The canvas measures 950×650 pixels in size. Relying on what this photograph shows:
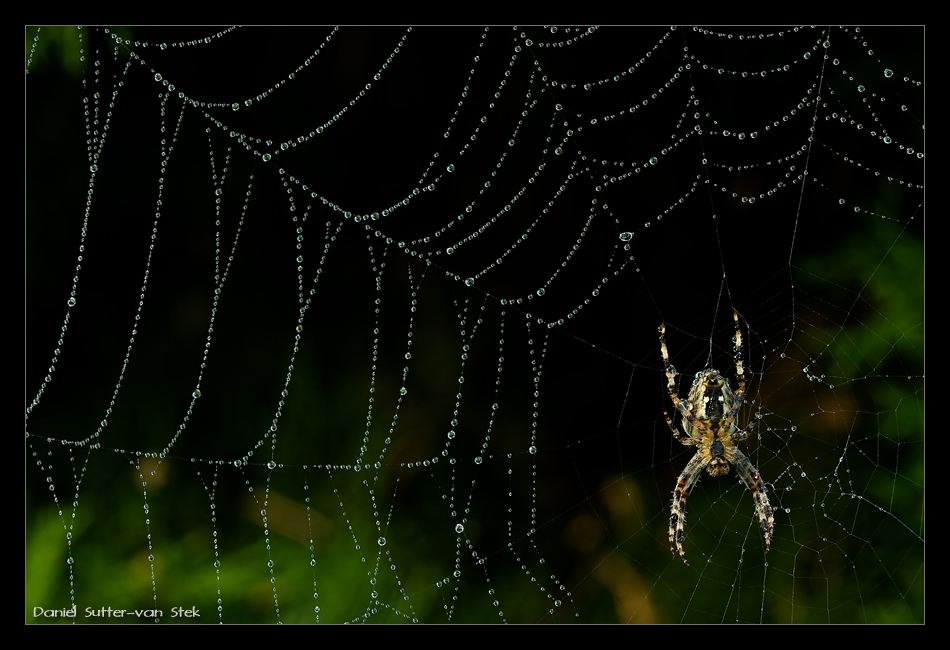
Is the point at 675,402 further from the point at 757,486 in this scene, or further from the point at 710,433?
the point at 757,486

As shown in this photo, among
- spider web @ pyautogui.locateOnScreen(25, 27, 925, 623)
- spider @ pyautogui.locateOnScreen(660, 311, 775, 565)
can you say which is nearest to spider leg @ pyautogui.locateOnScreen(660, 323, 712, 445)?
spider @ pyautogui.locateOnScreen(660, 311, 775, 565)

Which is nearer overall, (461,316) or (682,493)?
(682,493)

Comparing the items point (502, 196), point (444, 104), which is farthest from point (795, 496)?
point (444, 104)

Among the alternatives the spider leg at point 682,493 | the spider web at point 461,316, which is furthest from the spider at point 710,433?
the spider web at point 461,316

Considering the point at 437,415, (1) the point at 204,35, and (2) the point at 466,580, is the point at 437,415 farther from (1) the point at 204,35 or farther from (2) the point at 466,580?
(1) the point at 204,35

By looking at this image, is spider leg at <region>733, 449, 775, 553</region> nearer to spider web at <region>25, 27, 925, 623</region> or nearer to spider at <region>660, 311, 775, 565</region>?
spider at <region>660, 311, 775, 565</region>

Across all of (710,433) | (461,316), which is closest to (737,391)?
(710,433)

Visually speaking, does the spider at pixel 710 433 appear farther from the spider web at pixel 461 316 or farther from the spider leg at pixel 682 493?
the spider web at pixel 461 316
